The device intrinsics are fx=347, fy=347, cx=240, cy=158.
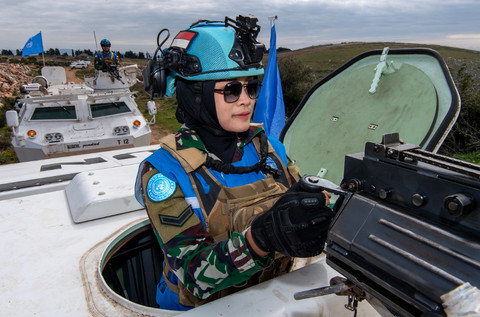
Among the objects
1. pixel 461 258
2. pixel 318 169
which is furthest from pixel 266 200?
pixel 318 169

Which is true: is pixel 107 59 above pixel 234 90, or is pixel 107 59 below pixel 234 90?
below

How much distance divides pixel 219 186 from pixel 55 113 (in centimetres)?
750

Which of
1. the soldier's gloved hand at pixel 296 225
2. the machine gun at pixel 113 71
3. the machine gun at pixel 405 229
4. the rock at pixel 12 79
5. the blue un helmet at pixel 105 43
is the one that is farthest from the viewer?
the rock at pixel 12 79

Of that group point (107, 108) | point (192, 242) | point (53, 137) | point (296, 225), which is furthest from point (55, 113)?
point (296, 225)

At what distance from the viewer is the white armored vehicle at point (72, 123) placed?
732 centimetres

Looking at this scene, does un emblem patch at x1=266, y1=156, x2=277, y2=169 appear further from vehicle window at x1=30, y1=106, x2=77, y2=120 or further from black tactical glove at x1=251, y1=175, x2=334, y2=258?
vehicle window at x1=30, y1=106, x2=77, y2=120

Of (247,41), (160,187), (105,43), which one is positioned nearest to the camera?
(160,187)

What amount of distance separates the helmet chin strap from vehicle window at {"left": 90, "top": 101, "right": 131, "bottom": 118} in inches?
285

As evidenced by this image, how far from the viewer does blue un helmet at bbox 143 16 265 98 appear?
1559mm

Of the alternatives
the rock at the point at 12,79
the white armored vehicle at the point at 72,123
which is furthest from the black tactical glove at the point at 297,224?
the rock at the point at 12,79

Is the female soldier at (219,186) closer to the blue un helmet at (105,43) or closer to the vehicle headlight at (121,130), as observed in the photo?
the vehicle headlight at (121,130)

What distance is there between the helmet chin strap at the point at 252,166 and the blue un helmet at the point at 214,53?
15.1 inches

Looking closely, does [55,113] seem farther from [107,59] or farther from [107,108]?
[107,59]

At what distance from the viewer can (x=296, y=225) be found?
1165 millimetres
